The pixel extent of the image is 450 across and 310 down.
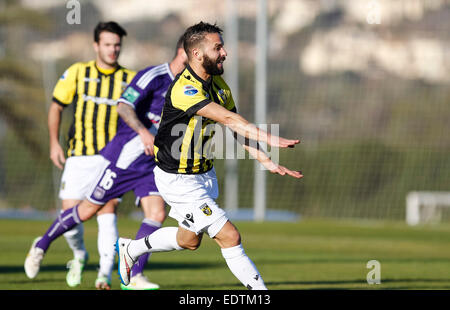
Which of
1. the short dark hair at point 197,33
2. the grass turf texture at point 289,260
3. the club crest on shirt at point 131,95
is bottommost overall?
the grass turf texture at point 289,260

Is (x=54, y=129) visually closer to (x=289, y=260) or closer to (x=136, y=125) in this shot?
(x=136, y=125)

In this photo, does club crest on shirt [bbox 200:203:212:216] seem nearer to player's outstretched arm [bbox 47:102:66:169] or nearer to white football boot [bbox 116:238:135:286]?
white football boot [bbox 116:238:135:286]

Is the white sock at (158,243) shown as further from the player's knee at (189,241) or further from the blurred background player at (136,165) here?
the blurred background player at (136,165)

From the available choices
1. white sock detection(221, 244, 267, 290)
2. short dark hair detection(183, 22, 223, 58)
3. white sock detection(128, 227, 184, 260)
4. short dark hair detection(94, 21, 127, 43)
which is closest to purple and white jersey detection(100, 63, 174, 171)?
short dark hair detection(94, 21, 127, 43)

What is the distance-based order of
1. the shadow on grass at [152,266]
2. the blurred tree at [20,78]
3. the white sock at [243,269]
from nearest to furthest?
the white sock at [243,269], the shadow on grass at [152,266], the blurred tree at [20,78]

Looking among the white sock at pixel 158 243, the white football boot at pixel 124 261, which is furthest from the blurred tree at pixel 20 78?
the white sock at pixel 158 243

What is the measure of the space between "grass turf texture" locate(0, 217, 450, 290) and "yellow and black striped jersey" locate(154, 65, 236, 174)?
1947 mm

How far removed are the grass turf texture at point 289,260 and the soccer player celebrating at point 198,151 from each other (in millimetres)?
1802

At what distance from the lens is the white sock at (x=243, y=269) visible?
19.8 ft

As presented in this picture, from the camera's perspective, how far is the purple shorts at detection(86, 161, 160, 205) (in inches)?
308

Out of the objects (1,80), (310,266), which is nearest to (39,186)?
(1,80)

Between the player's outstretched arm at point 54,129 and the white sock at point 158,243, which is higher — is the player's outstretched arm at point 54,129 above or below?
above

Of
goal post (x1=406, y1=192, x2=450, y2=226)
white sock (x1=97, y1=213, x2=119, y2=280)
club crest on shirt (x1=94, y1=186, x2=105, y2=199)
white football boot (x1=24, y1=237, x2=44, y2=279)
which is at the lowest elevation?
goal post (x1=406, y1=192, x2=450, y2=226)

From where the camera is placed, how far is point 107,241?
26.5ft
